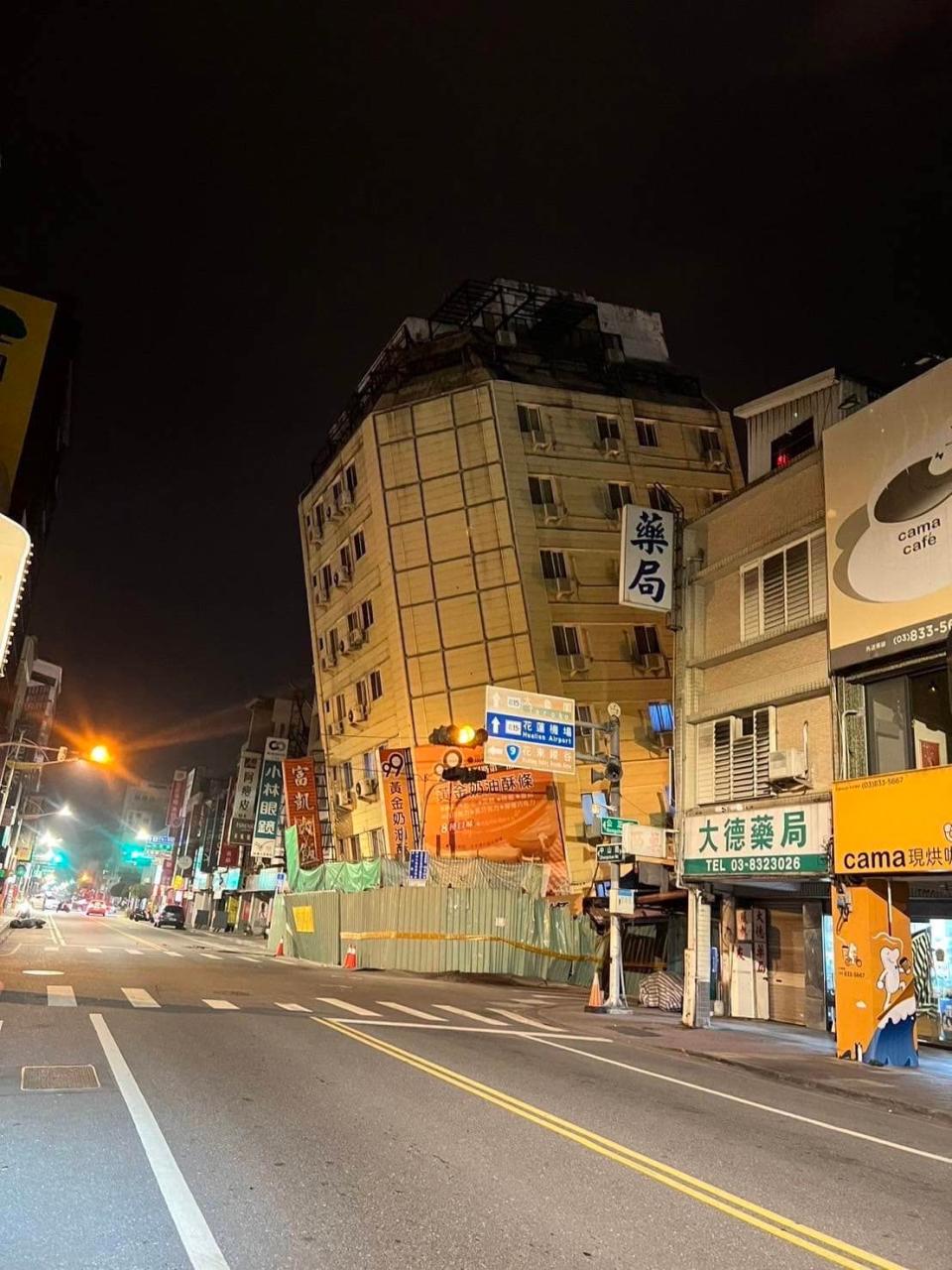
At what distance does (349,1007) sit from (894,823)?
1107cm

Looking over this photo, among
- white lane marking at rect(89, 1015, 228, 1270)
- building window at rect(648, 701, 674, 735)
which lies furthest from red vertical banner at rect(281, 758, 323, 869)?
white lane marking at rect(89, 1015, 228, 1270)

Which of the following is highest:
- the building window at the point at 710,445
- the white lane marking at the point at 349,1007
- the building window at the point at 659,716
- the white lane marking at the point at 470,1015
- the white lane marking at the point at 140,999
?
the building window at the point at 710,445

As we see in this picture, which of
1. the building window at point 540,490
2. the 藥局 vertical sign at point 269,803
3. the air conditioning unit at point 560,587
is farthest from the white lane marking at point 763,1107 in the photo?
the 藥局 vertical sign at point 269,803

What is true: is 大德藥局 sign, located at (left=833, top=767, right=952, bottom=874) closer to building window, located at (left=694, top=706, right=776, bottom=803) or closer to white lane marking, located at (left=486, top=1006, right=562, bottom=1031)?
building window, located at (left=694, top=706, right=776, bottom=803)

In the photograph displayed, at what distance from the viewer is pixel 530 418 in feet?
127

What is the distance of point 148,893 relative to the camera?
13488 centimetres

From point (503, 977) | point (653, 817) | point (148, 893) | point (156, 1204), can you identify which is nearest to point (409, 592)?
point (653, 817)

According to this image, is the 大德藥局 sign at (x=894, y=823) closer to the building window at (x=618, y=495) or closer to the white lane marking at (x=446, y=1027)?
the white lane marking at (x=446, y=1027)

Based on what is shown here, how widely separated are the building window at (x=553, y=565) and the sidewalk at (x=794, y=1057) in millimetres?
19628

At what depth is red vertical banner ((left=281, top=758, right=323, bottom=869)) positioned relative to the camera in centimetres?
4678

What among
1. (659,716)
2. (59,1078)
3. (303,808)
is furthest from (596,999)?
(303,808)

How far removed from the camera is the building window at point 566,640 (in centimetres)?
3594

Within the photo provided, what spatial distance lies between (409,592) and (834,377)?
21247 mm

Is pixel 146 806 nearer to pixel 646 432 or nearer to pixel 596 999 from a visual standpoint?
pixel 646 432
